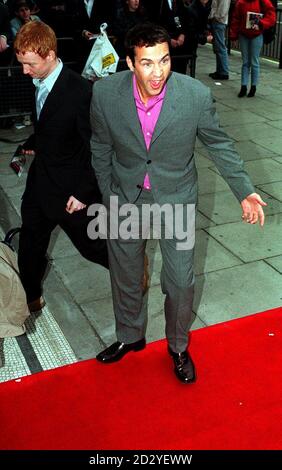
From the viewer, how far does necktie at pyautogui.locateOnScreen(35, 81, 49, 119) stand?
11.7 ft

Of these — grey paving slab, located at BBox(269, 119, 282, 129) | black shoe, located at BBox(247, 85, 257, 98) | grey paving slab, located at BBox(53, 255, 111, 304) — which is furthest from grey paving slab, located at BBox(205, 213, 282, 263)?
black shoe, located at BBox(247, 85, 257, 98)

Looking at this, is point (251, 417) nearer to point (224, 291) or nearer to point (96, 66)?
point (224, 291)

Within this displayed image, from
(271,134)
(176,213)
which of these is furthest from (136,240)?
(271,134)

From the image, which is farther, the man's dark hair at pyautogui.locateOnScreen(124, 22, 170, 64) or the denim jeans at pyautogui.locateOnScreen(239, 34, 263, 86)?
Result: the denim jeans at pyautogui.locateOnScreen(239, 34, 263, 86)

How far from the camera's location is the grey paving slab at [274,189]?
6.29 metres

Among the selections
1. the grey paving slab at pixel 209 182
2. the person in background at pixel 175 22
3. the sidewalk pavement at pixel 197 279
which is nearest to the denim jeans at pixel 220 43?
the person in background at pixel 175 22

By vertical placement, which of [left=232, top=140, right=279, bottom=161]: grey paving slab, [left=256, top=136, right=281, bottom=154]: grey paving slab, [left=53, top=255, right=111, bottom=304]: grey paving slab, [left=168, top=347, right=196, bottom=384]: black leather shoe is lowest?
[left=256, top=136, right=281, bottom=154]: grey paving slab

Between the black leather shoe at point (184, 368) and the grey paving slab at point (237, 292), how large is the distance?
631 mm

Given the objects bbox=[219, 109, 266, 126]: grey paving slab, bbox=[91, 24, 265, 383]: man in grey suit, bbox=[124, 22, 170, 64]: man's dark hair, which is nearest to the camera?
bbox=[124, 22, 170, 64]: man's dark hair

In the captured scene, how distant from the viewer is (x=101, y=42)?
7.28 metres

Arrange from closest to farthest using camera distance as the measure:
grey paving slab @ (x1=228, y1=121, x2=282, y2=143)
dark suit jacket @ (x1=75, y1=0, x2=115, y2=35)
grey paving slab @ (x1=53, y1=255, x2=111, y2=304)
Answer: grey paving slab @ (x1=53, y1=255, x2=111, y2=304)
grey paving slab @ (x1=228, y1=121, x2=282, y2=143)
dark suit jacket @ (x1=75, y1=0, x2=115, y2=35)

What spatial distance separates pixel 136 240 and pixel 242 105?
7.15 m
